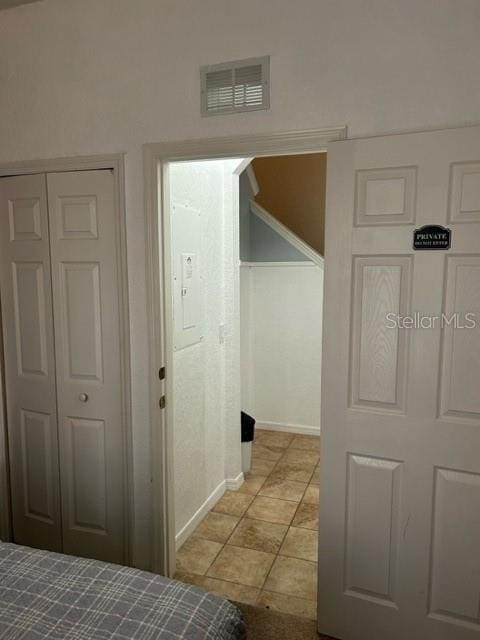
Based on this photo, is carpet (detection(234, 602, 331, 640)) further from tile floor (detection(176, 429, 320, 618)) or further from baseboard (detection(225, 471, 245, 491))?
baseboard (detection(225, 471, 245, 491))

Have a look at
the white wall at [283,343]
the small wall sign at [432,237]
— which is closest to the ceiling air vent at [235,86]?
the small wall sign at [432,237]

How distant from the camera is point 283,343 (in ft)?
14.7

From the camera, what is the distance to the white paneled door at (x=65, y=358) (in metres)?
2.37

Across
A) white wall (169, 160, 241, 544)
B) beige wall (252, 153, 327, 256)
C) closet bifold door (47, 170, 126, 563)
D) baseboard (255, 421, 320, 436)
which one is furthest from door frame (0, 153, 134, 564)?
beige wall (252, 153, 327, 256)

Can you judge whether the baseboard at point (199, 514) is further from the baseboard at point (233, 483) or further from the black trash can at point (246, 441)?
the black trash can at point (246, 441)

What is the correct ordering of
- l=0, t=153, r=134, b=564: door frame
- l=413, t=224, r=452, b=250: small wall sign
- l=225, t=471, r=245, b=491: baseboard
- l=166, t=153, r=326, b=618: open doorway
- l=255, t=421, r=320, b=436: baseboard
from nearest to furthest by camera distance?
1. l=413, t=224, r=452, b=250: small wall sign
2. l=0, t=153, r=134, b=564: door frame
3. l=166, t=153, r=326, b=618: open doorway
4. l=225, t=471, r=245, b=491: baseboard
5. l=255, t=421, r=320, b=436: baseboard

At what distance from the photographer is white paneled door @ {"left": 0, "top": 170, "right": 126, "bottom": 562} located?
237 cm

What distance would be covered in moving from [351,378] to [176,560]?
1.49 metres

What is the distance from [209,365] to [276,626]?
Result: 1.48 meters

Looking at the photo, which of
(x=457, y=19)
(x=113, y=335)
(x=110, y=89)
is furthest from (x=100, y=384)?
(x=457, y=19)

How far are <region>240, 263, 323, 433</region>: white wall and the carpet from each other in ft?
7.48

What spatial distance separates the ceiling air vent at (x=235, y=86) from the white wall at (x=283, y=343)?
238 cm

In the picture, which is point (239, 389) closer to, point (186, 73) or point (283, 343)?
point (283, 343)

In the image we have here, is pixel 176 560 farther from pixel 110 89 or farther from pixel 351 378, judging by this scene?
pixel 110 89
